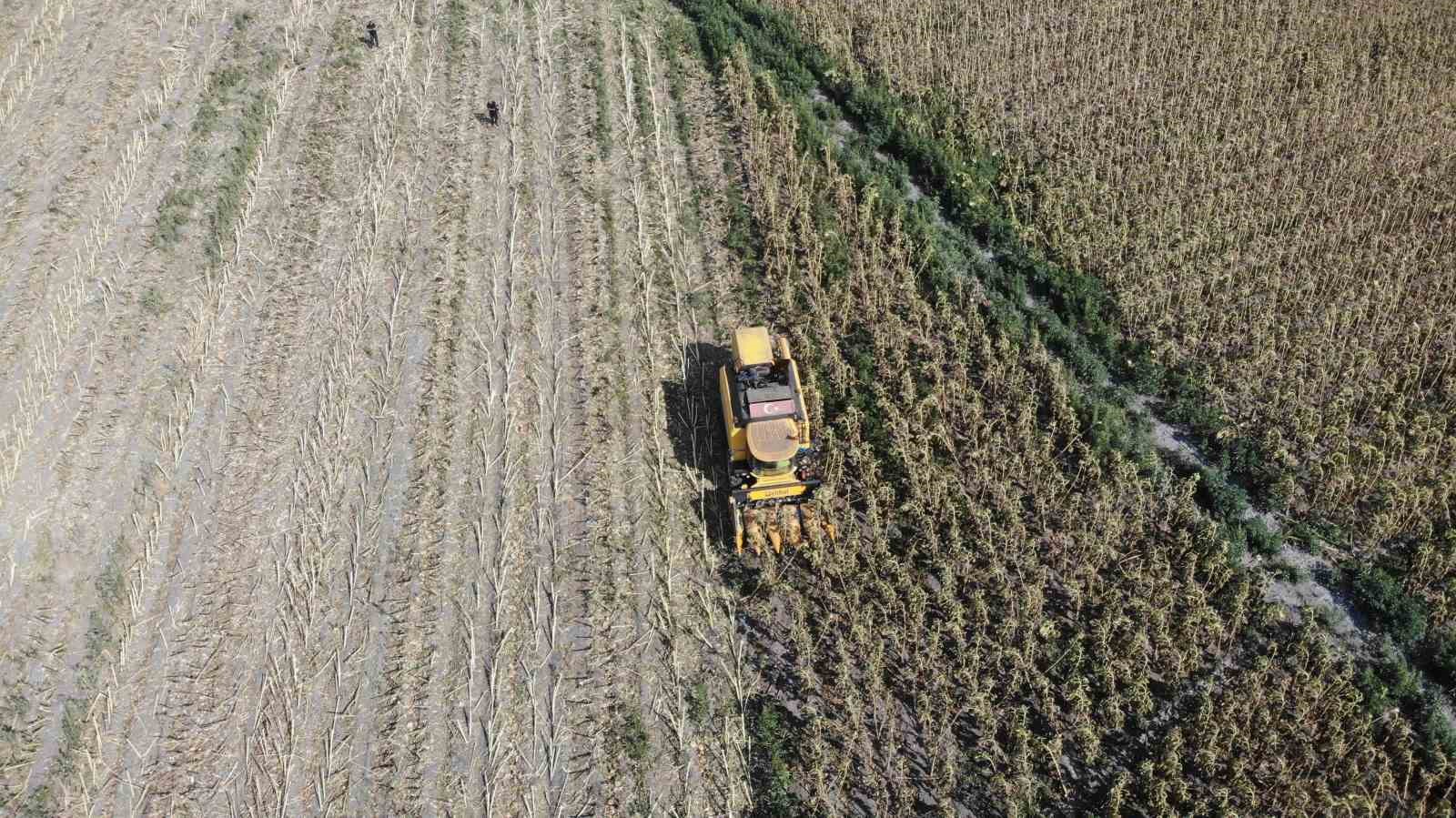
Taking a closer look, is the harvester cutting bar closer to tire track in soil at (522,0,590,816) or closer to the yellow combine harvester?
the yellow combine harvester

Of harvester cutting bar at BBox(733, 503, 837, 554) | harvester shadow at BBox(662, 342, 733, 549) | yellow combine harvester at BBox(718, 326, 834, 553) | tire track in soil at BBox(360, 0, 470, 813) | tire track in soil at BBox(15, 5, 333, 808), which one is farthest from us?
harvester shadow at BBox(662, 342, 733, 549)

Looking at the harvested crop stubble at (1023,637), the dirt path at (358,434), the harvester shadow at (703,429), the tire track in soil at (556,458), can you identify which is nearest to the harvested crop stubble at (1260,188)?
the harvested crop stubble at (1023,637)

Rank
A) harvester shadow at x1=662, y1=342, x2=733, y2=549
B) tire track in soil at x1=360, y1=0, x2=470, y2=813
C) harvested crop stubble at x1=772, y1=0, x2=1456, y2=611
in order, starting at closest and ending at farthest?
tire track in soil at x1=360, y1=0, x2=470, y2=813, harvester shadow at x1=662, y1=342, x2=733, y2=549, harvested crop stubble at x1=772, y1=0, x2=1456, y2=611

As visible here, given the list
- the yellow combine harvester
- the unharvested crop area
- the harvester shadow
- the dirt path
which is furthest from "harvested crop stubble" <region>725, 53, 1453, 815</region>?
the dirt path

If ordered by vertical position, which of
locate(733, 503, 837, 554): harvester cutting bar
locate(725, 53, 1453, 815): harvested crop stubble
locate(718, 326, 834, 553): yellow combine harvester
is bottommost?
locate(725, 53, 1453, 815): harvested crop stubble

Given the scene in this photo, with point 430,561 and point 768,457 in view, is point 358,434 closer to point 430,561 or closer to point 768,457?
point 430,561

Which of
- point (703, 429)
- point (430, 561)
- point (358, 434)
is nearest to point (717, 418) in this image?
point (703, 429)
